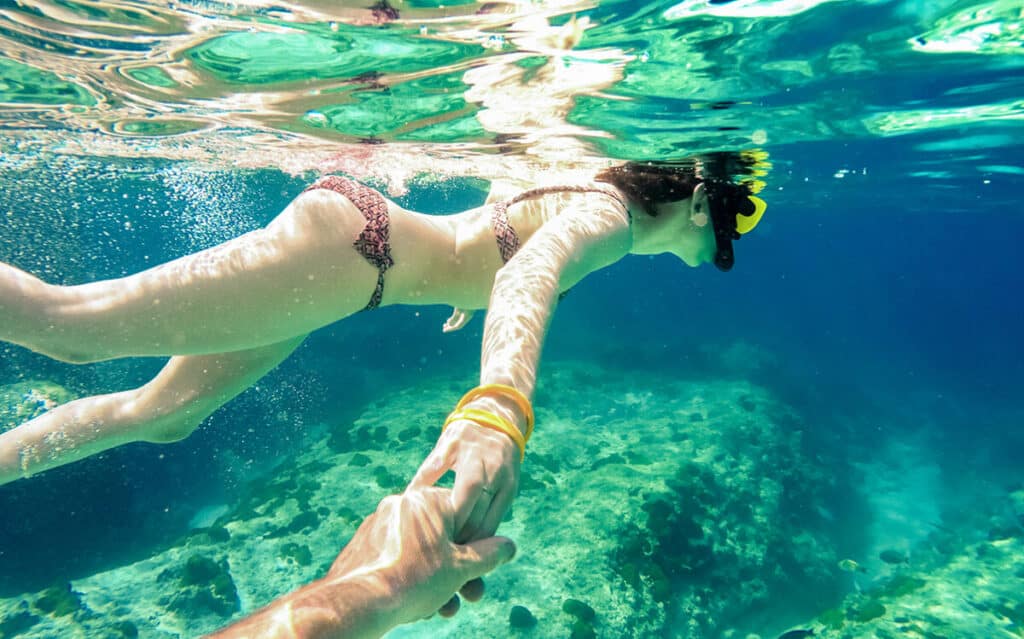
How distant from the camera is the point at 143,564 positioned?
36.1ft

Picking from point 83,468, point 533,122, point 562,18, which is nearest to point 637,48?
A: point 562,18

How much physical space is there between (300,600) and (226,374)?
3.25 m

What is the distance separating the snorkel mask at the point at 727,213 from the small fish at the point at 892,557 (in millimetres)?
12519

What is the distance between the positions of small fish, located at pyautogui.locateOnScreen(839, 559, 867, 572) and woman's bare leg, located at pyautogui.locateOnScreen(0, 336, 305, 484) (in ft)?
44.3

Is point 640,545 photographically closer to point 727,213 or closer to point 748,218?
point 748,218

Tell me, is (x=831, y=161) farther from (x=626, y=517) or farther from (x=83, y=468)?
(x=83, y=468)

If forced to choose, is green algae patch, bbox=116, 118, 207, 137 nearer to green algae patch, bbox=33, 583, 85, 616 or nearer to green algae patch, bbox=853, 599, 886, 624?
green algae patch, bbox=33, 583, 85, 616

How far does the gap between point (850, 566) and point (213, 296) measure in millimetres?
14546

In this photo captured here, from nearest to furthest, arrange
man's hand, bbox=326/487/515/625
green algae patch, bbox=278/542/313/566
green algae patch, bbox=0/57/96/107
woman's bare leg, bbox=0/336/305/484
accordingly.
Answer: man's hand, bbox=326/487/515/625 → woman's bare leg, bbox=0/336/305/484 → green algae patch, bbox=0/57/96/107 → green algae patch, bbox=278/542/313/566

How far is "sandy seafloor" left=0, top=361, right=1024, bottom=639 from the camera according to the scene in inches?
355

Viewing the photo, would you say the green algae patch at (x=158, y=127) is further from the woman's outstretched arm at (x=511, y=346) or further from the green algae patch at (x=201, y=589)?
the woman's outstretched arm at (x=511, y=346)

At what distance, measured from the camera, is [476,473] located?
141cm

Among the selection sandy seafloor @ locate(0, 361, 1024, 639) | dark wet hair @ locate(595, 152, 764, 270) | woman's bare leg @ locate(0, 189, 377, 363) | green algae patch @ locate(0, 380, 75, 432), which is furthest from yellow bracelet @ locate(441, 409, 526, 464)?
green algae patch @ locate(0, 380, 75, 432)

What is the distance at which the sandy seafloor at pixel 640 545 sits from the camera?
29.6ft
